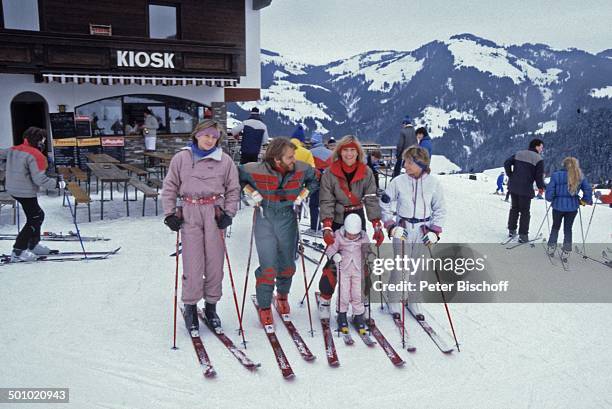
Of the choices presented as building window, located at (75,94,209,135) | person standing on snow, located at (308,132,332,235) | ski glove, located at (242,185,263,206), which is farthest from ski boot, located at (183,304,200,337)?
building window, located at (75,94,209,135)

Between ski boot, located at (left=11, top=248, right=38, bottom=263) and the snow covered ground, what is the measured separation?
302mm

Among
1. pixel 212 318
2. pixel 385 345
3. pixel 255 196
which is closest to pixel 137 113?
pixel 212 318

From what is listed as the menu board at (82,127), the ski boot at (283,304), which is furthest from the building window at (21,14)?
the ski boot at (283,304)

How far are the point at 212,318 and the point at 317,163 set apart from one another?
12.5ft

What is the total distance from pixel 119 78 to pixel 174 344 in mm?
11414

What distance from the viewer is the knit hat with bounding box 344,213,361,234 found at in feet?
15.2

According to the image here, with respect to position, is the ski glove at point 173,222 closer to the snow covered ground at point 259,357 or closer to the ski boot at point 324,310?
the snow covered ground at point 259,357

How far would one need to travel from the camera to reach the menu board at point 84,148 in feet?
46.2

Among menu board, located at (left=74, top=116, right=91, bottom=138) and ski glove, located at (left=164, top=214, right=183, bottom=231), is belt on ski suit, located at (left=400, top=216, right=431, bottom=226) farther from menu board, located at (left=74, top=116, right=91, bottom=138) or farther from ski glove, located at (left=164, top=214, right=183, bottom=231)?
menu board, located at (left=74, top=116, right=91, bottom=138)

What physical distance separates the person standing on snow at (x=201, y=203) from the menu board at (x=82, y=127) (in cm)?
1118

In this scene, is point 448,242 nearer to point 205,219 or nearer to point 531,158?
point 531,158

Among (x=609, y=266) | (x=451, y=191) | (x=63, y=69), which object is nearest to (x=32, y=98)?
(x=63, y=69)

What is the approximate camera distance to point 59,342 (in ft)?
15.3

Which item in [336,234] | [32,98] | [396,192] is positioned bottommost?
[336,234]
